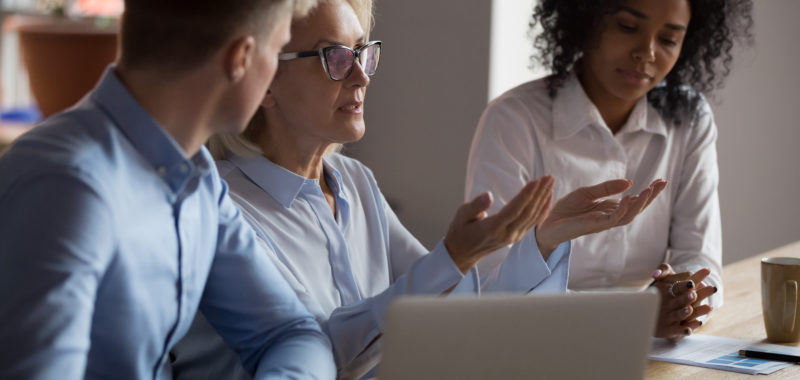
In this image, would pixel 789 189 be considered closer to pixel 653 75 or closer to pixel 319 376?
pixel 653 75

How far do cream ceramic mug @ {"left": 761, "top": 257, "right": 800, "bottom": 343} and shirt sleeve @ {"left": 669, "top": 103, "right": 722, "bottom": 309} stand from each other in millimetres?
548

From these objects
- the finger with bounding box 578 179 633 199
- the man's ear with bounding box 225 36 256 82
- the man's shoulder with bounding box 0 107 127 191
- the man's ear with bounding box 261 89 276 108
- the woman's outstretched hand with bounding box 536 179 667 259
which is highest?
the man's ear with bounding box 225 36 256 82

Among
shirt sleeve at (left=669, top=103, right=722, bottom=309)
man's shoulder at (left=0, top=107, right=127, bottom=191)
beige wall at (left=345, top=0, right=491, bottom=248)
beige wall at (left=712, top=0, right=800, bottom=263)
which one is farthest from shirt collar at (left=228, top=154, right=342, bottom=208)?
beige wall at (left=712, top=0, right=800, bottom=263)

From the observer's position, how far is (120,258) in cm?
105

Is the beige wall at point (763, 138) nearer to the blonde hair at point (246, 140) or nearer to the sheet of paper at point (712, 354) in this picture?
the sheet of paper at point (712, 354)

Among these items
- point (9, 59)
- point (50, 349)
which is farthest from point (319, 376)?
point (9, 59)

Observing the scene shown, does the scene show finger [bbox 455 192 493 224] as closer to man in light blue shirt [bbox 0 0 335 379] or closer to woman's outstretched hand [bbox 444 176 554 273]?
woman's outstretched hand [bbox 444 176 554 273]

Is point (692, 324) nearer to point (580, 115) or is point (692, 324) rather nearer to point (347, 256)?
point (347, 256)

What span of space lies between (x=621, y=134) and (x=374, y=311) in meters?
1.16

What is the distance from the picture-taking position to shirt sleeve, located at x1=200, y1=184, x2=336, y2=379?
1.36 metres

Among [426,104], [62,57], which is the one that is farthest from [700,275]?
[426,104]

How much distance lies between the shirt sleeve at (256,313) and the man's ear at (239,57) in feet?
0.99

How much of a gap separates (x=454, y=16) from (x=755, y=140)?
1.49 metres

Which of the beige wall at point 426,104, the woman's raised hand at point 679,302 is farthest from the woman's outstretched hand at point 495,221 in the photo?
the beige wall at point 426,104
